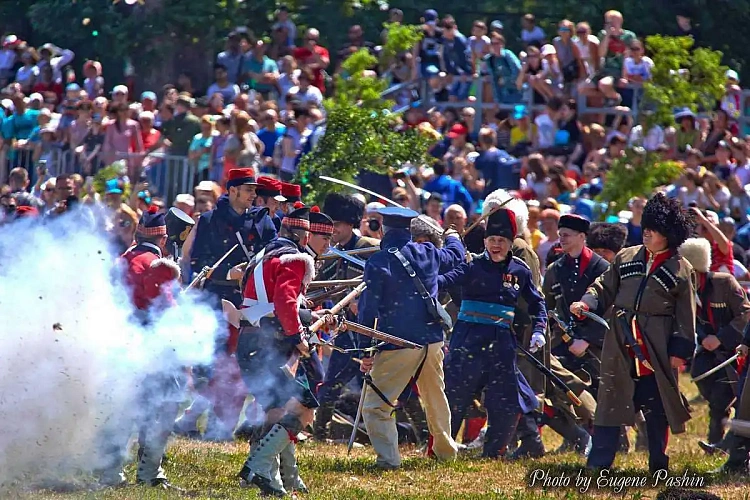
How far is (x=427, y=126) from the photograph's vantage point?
17547mm

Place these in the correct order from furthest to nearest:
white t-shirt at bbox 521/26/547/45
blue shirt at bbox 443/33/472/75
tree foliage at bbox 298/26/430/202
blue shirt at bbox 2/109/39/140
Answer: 1. white t-shirt at bbox 521/26/547/45
2. blue shirt at bbox 443/33/472/75
3. blue shirt at bbox 2/109/39/140
4. tree foliage at bbox 298/26/430/202

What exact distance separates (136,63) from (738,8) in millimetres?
9259

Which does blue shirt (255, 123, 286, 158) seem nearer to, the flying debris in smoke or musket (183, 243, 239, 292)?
musket (183, 243, 239, 292)

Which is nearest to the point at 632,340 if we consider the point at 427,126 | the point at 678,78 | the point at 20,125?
the point at 678,78

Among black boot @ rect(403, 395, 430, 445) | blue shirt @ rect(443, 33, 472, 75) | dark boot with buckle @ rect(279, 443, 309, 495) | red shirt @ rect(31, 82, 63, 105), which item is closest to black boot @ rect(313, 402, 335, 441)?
black boot @ rect(403, 395, 430, 445)

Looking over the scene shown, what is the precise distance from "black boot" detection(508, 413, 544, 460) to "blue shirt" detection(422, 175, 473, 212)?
201 inches

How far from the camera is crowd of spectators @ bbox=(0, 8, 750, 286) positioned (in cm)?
1636

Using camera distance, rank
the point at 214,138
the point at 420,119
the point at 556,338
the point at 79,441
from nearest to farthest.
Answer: the point at 79,441 → the point at 556,338 → the point at 214,138 → the point at 420,119

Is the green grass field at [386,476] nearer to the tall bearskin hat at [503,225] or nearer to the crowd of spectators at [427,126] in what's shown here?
the tall bearskin hat at [503,225]

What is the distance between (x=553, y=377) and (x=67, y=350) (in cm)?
442

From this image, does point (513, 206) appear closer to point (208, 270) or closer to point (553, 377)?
point (553, 377)

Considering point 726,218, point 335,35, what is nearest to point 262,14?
point 335,35

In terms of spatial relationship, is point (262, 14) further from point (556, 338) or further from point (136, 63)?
point (556, 338)

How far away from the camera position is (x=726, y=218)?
14.6 m
